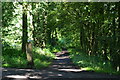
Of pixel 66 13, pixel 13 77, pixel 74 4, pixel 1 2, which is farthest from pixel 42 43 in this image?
pixel 13 77

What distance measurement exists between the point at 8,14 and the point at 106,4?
7912 millimetres

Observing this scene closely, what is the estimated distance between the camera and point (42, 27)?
113ft

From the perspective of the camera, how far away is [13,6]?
1945 centimetres

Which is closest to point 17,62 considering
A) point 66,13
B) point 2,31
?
point 2,31

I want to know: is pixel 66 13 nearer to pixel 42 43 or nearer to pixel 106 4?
pixel 106 4

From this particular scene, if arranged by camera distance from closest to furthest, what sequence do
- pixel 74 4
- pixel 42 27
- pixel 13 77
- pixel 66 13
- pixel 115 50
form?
pixel 13 77
pixel 115 50
pixel 74 4
pixel 66 13
pixel 42 27

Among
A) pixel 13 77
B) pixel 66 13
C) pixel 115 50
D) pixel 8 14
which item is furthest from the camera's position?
pixel 66 13

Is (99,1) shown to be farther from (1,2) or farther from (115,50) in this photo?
(1,2)

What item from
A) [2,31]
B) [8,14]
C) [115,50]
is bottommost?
[115,50]

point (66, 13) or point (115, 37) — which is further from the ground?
point (66, 13)

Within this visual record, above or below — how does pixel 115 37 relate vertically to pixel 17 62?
above

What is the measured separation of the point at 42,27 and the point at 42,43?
8.49 feet

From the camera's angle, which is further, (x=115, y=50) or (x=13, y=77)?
(x=115, y=50)

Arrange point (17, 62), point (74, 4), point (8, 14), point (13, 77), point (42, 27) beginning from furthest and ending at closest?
point (42, 27)
point (74, 4)
point (8, 14)
point (17, 62)
point (13, 77)
